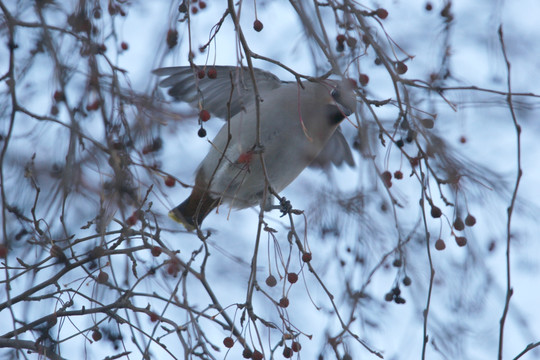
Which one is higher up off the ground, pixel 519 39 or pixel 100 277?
pixel 519 39

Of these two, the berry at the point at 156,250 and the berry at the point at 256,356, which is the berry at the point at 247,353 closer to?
the berry at the point at 256,356

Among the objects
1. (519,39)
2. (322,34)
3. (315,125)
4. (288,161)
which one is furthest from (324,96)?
(322,34)

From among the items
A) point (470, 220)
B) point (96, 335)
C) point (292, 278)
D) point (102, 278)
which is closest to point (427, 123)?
point (470, 220)

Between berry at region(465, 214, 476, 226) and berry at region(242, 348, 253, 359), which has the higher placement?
berry at region(465, 214, 476, 226)

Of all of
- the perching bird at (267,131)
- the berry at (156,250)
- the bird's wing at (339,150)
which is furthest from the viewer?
the bird's wing at (339,150)

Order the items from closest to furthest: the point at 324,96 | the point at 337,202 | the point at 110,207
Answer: the point at 110,207
the point at 337,202
the point at 324,96

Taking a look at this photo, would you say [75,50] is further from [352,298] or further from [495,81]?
[495,81]

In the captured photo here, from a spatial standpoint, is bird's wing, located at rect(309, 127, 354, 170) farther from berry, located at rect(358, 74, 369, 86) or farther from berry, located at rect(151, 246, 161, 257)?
berry, located at rect(151, 246, 161, 257)

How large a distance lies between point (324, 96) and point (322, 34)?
1.96 m

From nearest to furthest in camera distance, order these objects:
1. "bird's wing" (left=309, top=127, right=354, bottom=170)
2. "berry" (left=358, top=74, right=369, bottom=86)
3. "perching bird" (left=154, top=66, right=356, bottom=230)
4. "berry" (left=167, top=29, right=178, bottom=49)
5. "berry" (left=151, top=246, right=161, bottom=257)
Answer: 1. "berry" (left=151, top=246, right=161, bottom=257)
2. "berry" (left=358, top=74, right=369, bottom=86)
3. "berry" (left=167, top=29, right=178, bottom=49)
4. "perching bird" (left=154, top=66, right=356, bottom=230)
5. "bird's wing" (left=309, top=127, right=354, bottom=170)

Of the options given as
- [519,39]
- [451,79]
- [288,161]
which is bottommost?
[451,79]

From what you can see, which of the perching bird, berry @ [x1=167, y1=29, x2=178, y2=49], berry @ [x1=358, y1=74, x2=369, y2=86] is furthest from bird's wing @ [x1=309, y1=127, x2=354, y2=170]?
berry @ [x1=167, y1=29, x2=178, y2=49]

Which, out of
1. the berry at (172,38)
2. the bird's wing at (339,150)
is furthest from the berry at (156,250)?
the bird's wing at (339,150)

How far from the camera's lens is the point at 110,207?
2053mm
